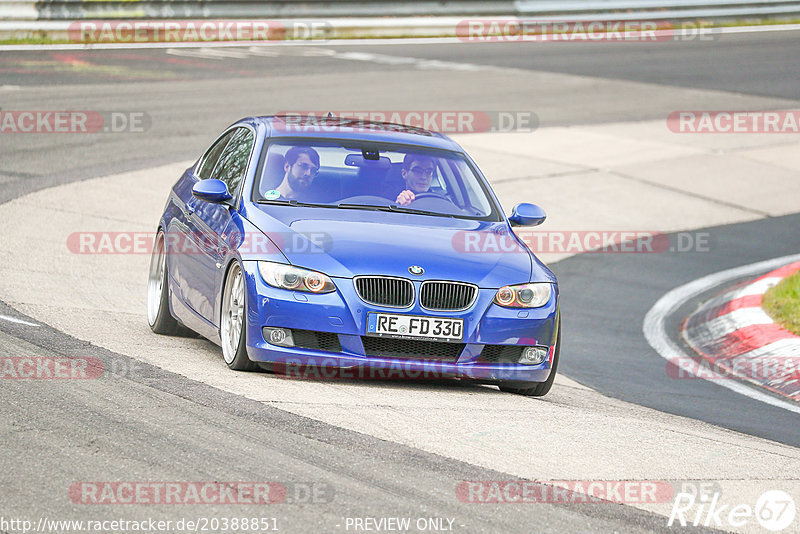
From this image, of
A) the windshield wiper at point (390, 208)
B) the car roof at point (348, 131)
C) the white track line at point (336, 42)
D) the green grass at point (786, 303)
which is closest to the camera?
the windshield wiper at point (390, 208)

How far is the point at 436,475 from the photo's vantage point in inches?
223

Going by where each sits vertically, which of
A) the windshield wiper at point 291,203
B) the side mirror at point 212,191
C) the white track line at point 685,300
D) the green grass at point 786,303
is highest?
the side mirror at point 212,191

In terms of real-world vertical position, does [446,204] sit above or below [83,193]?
above

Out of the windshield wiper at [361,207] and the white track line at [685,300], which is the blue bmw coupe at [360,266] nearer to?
the windshield wiper at [361,207]

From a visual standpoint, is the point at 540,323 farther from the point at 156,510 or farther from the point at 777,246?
the point at 777,246

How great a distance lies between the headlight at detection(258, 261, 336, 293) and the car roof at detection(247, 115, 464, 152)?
166 cm

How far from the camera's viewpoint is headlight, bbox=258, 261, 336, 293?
7492 mm

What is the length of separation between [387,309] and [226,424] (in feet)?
5.25

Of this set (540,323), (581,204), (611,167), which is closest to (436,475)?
(540,323)

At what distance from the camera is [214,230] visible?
840cm

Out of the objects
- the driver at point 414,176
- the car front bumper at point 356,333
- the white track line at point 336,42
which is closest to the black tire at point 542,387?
the car front bumper at point 356,333

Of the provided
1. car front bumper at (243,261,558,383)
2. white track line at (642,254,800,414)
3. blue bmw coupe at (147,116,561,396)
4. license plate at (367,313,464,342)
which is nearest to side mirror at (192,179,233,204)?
blue bmw coupe at (147,116,561,396)

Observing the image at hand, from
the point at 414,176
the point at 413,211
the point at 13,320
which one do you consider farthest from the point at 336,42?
the point at 13,320

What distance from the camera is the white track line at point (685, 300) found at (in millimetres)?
9648
